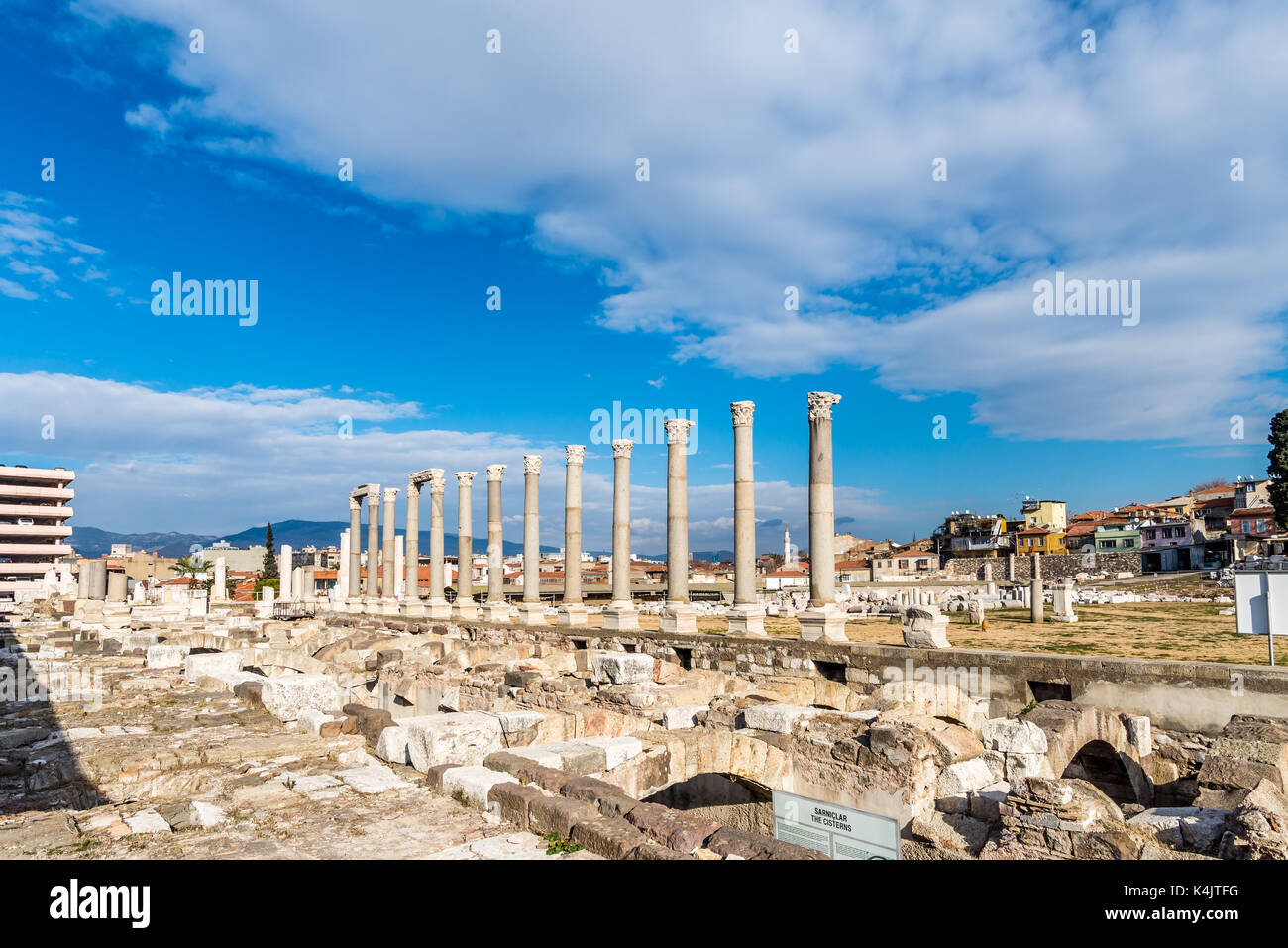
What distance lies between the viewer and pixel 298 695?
1103 cm

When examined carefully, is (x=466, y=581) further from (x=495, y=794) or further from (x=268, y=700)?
(x=495, y=794)

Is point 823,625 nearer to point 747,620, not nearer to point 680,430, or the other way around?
point 747,620

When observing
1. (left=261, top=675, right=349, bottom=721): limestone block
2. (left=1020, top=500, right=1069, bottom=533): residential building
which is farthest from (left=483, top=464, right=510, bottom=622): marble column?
(left=1020, top=500, right=1069, bottom=533): residential building

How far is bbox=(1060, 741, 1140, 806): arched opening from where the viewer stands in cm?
994

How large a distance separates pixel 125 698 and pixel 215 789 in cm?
742

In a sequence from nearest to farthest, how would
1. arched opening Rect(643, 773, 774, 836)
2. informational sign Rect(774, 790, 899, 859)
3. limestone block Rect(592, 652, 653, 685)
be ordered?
informational sign Rect(774, 790, 899, 859) → arched opening Rect(643, 773, 774, 836) → limestone block Rect(592, 652, 653, 685)

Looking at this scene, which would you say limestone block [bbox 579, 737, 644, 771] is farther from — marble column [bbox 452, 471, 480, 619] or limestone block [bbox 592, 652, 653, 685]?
marble column [bbox 452, 471, 480, 619]

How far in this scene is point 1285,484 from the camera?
5272 centimetres

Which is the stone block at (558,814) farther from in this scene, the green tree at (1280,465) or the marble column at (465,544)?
the green tree at (1280,465)

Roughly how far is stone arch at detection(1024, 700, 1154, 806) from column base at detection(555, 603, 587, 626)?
17501mm

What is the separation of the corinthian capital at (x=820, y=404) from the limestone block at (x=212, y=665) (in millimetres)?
13243

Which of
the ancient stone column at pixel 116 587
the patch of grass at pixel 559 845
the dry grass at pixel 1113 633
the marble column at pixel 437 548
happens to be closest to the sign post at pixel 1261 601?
the dry grass at pixel 1113 633

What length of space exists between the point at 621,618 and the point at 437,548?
13618 millimetres

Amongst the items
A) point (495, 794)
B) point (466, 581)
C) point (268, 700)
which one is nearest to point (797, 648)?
point (268, 700)
